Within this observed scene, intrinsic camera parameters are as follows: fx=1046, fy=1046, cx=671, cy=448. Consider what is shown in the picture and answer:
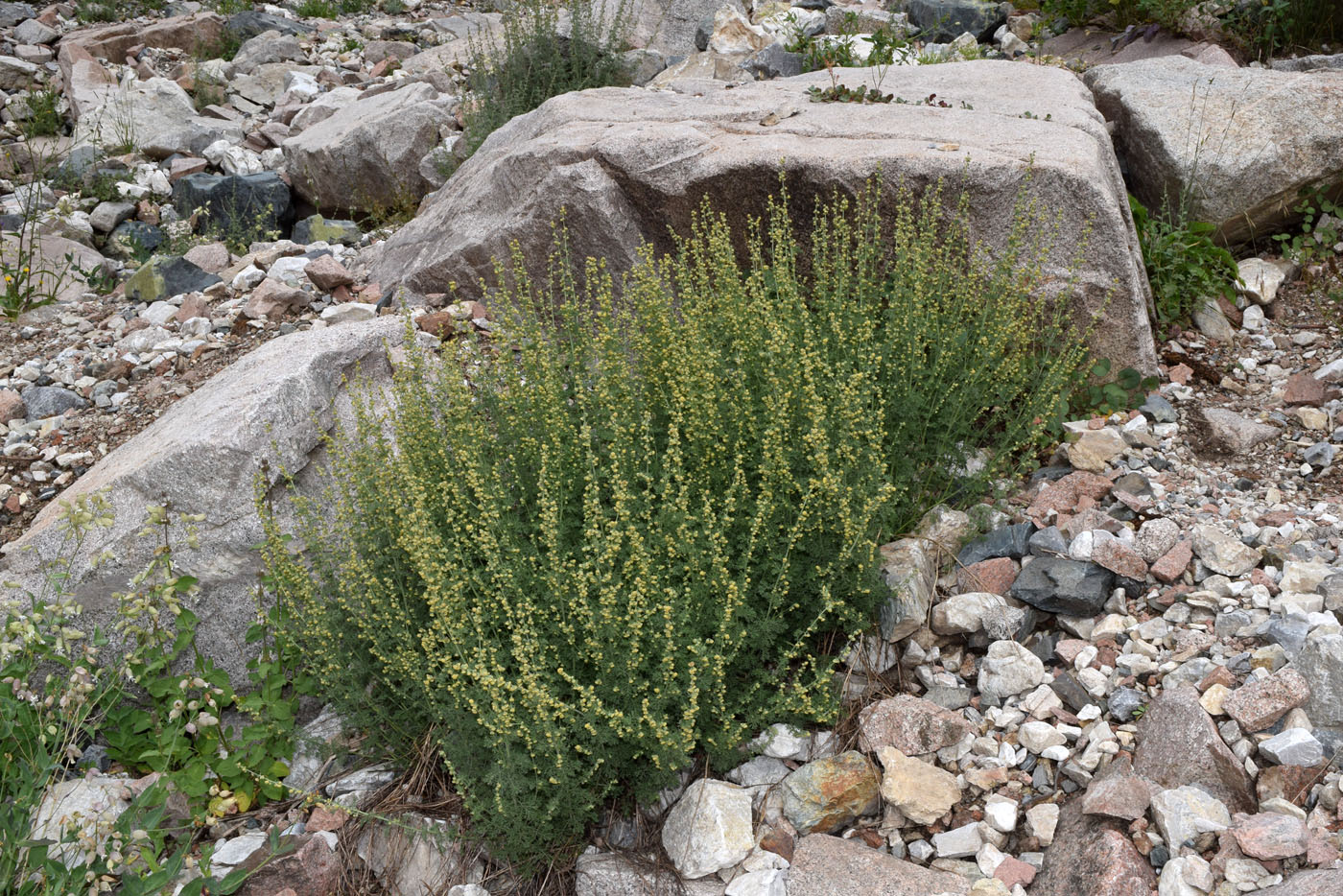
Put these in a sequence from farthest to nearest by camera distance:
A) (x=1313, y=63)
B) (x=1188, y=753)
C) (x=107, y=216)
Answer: (x=107, y=216), (x=1313, y=63), (x=1188, y=753)

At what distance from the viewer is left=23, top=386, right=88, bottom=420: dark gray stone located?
596 cm

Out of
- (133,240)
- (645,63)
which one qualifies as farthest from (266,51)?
(645,63)

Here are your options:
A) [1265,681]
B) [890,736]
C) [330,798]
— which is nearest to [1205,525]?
[1265,681]

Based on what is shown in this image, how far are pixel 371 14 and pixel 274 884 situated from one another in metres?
13.5

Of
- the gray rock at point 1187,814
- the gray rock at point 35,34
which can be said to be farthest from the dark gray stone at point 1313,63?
the gray rock at point 35,34

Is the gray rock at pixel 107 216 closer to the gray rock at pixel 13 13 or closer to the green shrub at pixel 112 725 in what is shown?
the green shrub at pixel 112 725

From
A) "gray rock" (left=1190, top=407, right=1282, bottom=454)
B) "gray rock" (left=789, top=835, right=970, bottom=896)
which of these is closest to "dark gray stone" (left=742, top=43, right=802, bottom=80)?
"gray rock" (left=1190, top=407, right=1282, bottom=454)

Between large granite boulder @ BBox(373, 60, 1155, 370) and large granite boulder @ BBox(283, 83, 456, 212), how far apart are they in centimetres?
175

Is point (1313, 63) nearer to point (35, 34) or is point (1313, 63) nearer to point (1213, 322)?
point (1213, 322)

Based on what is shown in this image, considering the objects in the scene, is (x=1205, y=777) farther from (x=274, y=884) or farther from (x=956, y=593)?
(x=274, y=884)

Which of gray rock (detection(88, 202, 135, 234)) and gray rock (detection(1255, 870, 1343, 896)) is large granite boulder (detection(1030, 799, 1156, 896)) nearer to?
gray rock (detection(1255, 870, 1343, 896))

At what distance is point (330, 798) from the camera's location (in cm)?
356

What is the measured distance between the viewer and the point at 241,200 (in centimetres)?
865

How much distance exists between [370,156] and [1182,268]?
608 cm
